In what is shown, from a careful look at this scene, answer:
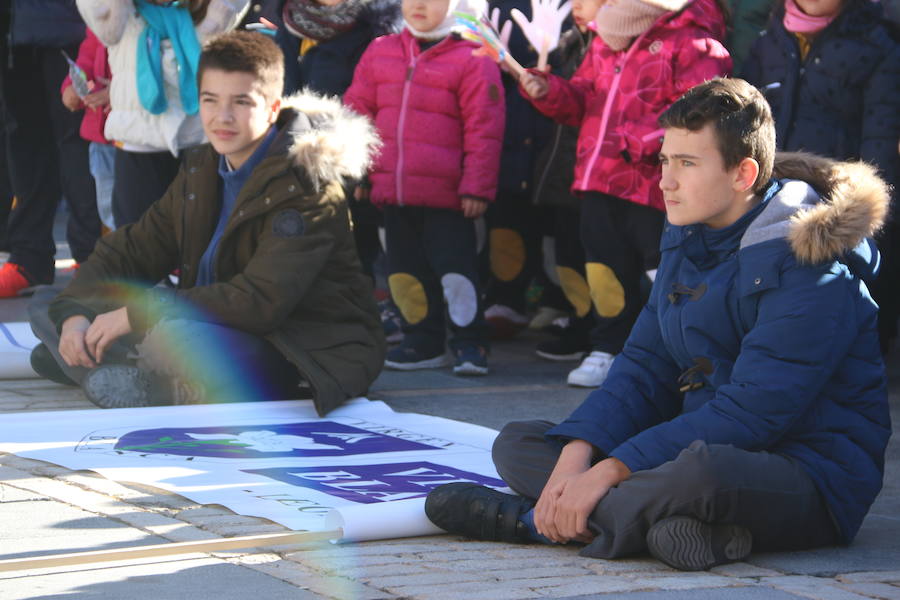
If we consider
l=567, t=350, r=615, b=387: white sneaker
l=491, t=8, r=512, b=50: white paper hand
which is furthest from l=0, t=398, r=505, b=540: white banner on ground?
l=491, t=8, r=512, b=50: white paper hand

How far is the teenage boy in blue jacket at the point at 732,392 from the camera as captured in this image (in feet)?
11.7

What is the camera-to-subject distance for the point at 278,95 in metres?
6.05

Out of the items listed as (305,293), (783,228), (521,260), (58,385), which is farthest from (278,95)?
(783,228)

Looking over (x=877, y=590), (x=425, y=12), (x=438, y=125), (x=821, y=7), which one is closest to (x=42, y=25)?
(x=425, y=12)

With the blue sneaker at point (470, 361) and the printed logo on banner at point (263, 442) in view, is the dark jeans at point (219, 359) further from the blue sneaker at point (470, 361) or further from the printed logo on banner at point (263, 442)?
the blue sneaker at point (470, 361)

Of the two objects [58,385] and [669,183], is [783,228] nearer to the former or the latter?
[669,183]

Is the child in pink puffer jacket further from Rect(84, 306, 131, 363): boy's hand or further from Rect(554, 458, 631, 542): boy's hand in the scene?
Rect(554, 458, 631, 542): boy's hand

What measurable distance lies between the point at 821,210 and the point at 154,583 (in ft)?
5.81

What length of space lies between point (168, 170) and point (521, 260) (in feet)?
6.03

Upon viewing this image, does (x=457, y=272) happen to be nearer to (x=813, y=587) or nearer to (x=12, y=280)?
(x=12, y=280)

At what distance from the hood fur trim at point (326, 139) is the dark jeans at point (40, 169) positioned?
2692mm

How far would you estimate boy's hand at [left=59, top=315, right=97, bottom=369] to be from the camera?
5.80 m

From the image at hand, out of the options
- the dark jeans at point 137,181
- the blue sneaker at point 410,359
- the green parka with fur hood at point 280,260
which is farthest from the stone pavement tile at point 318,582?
the dark jeans at point 137,181

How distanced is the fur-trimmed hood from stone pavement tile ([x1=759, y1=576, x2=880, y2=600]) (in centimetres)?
75
